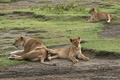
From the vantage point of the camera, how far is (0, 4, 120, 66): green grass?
10.2 m

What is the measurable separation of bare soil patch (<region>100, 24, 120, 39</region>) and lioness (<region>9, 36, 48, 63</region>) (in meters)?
3.72

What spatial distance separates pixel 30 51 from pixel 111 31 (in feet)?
17.3

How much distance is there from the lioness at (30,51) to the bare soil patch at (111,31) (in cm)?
372

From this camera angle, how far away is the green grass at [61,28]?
10.2 m

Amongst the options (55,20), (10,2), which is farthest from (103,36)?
(10,2)

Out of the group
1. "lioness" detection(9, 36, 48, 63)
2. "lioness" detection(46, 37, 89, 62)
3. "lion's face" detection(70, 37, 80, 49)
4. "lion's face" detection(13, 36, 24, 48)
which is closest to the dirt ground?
"lioness" detection(46, 37, 89, 62)

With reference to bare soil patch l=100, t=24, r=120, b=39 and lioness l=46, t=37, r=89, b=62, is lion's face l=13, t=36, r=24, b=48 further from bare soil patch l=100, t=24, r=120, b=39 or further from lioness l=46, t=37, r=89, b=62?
bare soil patch l=100, t=24, r=120, b=39

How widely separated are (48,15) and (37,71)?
9.34m

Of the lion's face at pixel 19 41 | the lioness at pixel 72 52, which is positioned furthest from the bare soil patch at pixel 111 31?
the lion's face at pixel 19 41

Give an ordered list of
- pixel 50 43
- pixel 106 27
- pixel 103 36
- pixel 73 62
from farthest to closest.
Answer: pixel 106 27
pixel 103 36
pixel 50 43
pixel 73 62

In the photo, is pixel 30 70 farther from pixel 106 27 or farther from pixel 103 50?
pixel 106 27

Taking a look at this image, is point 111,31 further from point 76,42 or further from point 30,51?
point 30,51

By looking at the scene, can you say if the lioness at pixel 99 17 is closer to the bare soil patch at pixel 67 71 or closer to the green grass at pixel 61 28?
the green grass at pixel 61 28

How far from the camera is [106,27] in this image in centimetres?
1445
